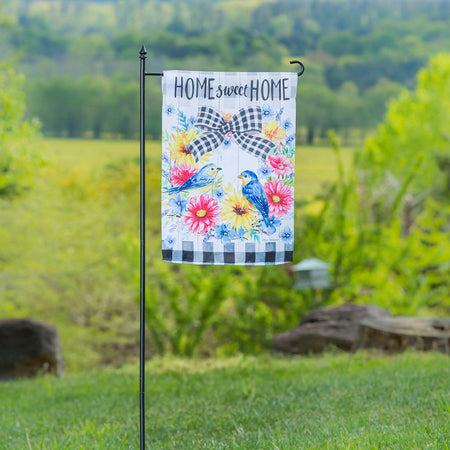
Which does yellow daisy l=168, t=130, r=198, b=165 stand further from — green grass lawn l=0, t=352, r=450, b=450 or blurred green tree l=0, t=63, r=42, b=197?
blurred green tree l=0, t=63, r=42, b=197

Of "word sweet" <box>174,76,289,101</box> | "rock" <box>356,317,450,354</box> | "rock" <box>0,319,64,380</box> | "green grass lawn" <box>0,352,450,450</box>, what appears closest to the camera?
"word sweet" <box>174,76,289,101</box>

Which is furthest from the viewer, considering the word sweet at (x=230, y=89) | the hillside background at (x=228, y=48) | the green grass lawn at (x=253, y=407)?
the hillside background at (x=228, y=48)

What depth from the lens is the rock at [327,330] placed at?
8375 mm

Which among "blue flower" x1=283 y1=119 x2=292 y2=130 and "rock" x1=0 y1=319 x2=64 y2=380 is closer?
"blue flower" x1=283 y1=119 x2=292 y2=130

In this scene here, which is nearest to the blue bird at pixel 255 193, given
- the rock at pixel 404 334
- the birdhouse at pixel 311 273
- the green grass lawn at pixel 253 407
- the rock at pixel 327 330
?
the green grass lawn at pixel 253 407

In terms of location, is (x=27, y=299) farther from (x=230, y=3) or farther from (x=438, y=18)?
(x=438, y=18)

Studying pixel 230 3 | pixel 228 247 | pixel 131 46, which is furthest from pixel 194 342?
pixel 230 3

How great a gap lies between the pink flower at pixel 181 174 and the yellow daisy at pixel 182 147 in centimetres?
3

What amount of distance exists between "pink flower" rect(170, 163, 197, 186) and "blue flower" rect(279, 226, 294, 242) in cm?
63

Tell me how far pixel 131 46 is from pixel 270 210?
883 inches

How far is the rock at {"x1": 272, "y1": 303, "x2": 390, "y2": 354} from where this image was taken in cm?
838

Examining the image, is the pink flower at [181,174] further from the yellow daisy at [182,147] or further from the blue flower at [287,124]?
the blue flower at [287,124]

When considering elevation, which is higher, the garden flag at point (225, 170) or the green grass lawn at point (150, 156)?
the green grass lawn at point (150, 156)

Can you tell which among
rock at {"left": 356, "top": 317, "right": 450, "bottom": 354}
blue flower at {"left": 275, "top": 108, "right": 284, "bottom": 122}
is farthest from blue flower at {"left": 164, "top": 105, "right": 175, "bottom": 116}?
rock at {"left": 356, "top": 317, "right": 450, "bottom": 354}
